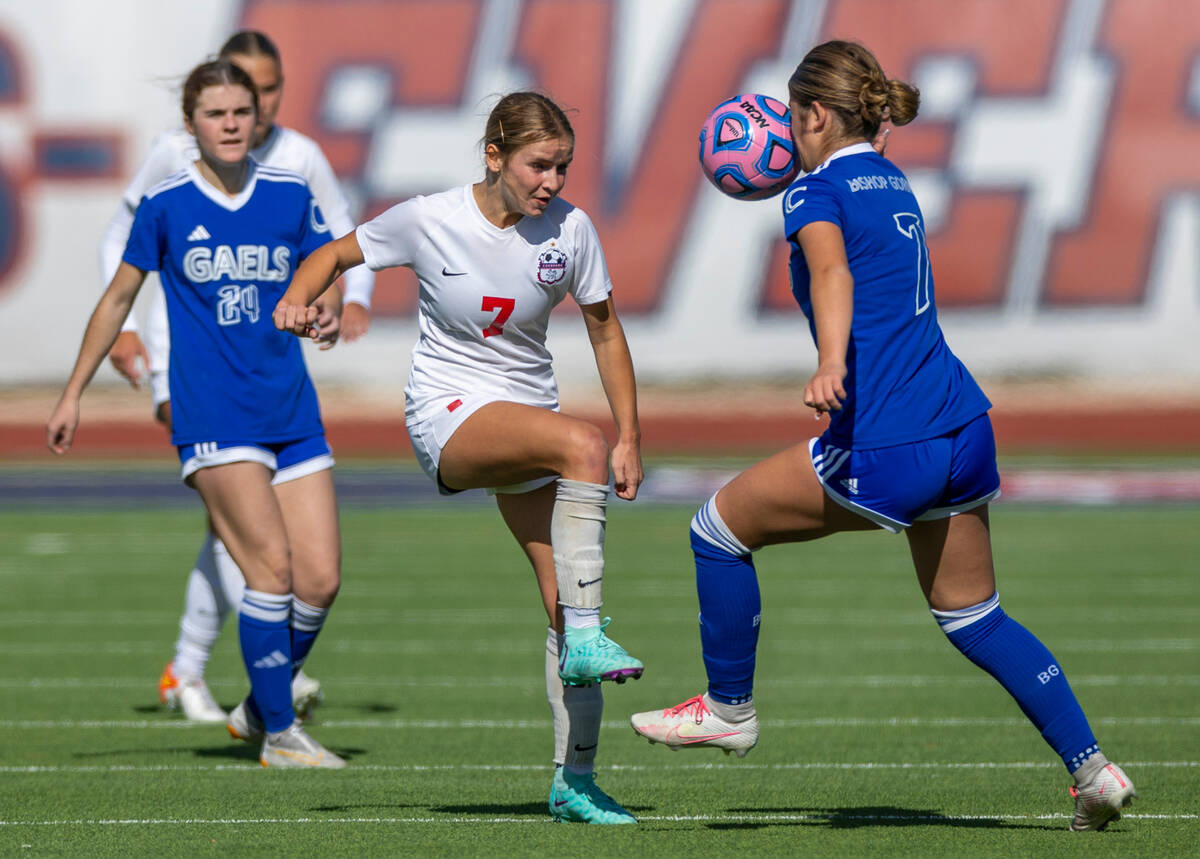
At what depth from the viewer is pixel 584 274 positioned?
510cm

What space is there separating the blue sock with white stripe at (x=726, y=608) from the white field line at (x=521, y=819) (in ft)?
1.41

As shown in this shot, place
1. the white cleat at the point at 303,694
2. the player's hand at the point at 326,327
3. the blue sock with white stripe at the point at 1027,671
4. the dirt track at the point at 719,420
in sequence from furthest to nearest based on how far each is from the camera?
the dirt track at the point at 719,420
the white cleat at the point at 303,694
the player's hand at the point at 326,327
the blue sock with white stripe at the point at 1027,671

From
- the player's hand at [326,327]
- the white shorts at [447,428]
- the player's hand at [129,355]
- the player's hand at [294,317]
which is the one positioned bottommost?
the player's hand at [129,355]

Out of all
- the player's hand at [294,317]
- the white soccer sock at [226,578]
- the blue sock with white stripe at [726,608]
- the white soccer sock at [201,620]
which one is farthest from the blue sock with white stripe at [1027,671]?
the white soccer sock at [201,620]

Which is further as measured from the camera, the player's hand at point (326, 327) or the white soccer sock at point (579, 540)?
the player's hand at point (326, 327)

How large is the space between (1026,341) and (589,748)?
22.1m

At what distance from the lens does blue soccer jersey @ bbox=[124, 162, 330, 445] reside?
6.27 metres

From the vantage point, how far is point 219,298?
6305mm

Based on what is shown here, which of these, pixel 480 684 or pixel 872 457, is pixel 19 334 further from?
Result: pixel 872 457

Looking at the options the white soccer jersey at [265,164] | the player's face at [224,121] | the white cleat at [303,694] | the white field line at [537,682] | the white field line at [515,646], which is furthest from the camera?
the white field line at [515,646]

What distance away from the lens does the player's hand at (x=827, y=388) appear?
Result: 427 cm

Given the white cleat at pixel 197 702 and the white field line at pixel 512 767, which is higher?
the white field line at pixel 512 767

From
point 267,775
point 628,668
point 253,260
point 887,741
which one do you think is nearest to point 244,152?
point 253,260

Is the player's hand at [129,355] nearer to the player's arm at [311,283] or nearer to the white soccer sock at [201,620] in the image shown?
the white soccer sock at [201,620]
